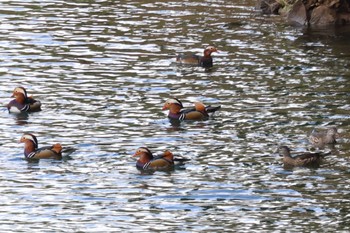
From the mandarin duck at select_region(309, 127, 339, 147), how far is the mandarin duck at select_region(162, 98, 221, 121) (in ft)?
9.41

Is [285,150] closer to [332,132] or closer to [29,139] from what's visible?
[332,132]

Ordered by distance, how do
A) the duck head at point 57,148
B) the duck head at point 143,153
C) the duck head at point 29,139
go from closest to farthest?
1. the duck head at point 143,153
2. the duck head at point 57,148
3. the duck head at point 29,139

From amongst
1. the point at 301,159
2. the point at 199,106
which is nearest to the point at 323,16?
the point at 199,106

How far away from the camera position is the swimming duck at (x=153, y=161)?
20.1 m

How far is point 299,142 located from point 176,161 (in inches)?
109

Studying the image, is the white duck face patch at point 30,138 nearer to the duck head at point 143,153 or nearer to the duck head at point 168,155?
the duck head at point 143,153

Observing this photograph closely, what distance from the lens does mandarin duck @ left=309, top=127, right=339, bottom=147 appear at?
21.2 meters

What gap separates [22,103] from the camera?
24125 millimetres

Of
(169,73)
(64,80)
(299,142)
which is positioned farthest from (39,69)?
(299,142)

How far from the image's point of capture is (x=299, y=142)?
21734 mm

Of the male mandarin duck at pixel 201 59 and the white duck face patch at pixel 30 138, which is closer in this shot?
the white duck face patch at pixel 30 138

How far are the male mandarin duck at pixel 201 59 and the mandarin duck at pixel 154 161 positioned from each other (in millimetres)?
8425

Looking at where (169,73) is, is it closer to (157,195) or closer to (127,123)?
(127,123)

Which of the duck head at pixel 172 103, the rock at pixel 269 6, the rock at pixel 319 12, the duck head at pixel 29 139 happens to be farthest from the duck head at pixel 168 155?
the rock at pixel 269 6
